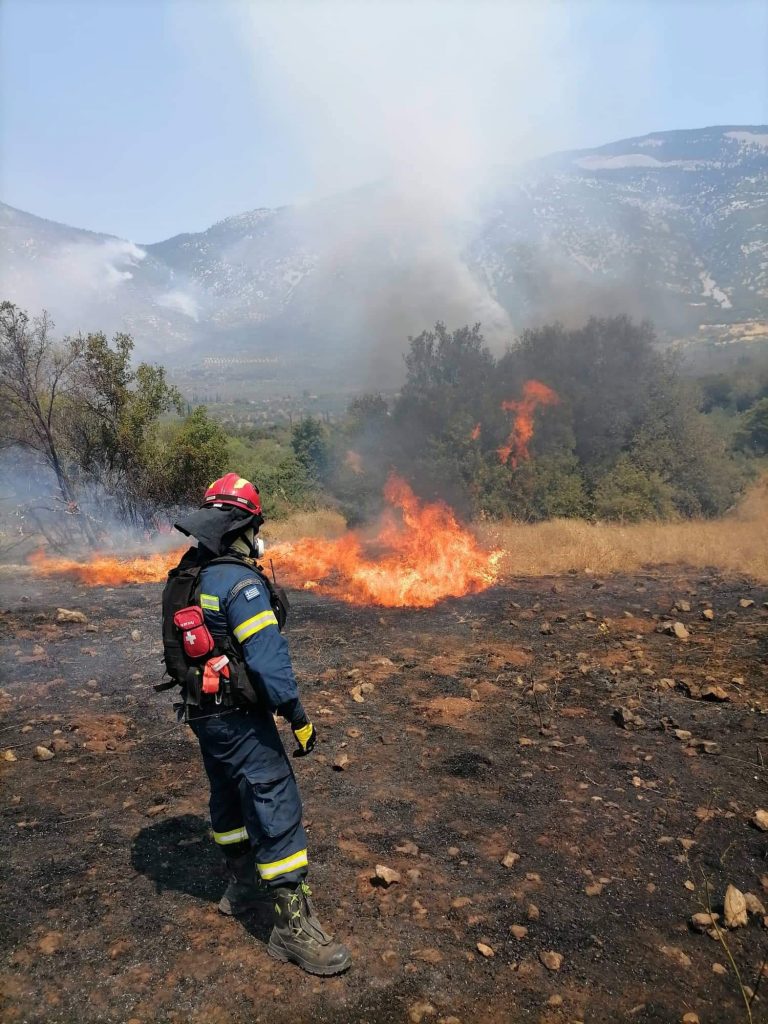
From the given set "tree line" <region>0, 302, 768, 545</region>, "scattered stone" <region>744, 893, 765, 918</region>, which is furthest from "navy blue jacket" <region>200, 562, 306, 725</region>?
"tree line" <region>0, 302, 768, 545</region>

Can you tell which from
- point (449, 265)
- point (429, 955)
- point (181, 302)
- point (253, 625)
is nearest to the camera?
point (253, 625)

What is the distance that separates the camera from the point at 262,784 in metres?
3.07

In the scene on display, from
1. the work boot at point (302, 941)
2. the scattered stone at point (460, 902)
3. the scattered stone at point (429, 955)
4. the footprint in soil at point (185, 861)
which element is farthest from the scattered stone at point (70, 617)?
the scattered stone at point (429, 955)

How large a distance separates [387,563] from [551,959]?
895 cm

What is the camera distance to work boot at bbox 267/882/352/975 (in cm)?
302

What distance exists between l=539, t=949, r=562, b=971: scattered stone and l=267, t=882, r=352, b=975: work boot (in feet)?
3.12

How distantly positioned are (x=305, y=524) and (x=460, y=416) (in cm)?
526

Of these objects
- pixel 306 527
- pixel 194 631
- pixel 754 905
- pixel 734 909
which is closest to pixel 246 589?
pixel 194 631

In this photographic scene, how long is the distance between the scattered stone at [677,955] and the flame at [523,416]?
1435 cm

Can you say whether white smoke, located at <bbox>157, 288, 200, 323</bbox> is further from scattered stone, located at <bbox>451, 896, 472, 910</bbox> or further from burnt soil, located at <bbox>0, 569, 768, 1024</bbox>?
scattered stone, located at <bbox>451, 896, 472, 910</bbox>

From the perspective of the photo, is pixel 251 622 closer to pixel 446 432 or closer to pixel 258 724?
pixel 258 724

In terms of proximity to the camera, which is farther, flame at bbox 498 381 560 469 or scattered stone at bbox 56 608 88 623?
flame at bbox 498 381 560 469

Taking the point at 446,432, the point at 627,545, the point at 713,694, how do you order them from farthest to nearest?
1. the point at 446,432
2. the point at 627,545
3. the point at 713,694

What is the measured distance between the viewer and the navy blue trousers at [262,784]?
10.1 feet
